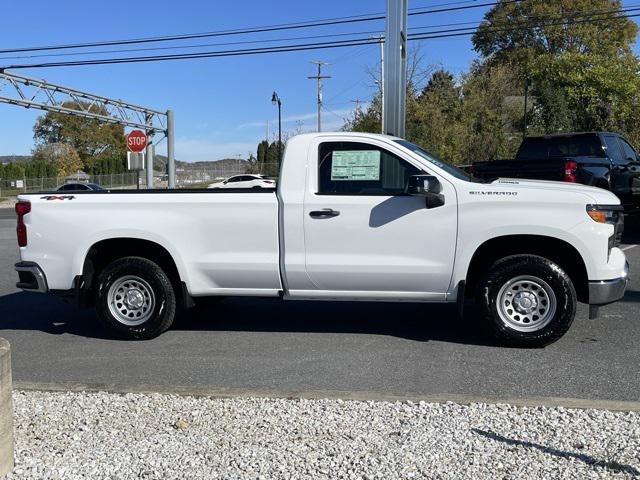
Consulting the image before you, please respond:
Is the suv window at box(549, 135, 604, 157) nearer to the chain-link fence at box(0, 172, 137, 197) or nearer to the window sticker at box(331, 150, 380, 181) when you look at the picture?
the window sticker at box(331, 150, 380, 181)

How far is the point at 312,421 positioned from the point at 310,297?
7.40 ft

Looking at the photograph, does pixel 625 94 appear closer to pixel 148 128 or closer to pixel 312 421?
pixel 148 128

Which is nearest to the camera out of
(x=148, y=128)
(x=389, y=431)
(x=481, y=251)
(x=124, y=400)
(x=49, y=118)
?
(x=389, y=431)

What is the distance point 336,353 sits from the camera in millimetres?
5961

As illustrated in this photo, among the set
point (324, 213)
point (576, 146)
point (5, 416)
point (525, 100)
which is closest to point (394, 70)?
point (576, 146)

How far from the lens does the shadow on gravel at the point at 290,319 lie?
22.2ft

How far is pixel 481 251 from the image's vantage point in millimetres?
6105

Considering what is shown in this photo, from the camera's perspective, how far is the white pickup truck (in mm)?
5820

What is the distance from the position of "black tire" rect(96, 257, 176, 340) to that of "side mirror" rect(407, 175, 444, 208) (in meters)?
2.59

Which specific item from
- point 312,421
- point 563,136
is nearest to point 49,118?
point 563,136

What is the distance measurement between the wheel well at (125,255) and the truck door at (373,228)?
1.46 metres

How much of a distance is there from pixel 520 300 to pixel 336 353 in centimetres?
175

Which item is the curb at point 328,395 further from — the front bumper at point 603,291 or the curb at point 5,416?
the front bumper at point 603,291

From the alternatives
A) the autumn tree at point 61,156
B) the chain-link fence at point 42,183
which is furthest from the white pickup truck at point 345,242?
the autumn tree at point 61,156
